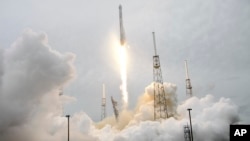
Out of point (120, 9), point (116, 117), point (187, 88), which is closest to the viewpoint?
point (120, 9)

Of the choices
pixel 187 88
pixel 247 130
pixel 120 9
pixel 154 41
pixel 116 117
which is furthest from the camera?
pixel 116 117

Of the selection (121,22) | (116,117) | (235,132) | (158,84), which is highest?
(121,22)

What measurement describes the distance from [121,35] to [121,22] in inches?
134

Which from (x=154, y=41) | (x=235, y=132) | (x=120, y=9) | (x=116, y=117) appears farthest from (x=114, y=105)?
(x=235, y=132)

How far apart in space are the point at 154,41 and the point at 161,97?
16313mm

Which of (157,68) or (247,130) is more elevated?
(157,68)

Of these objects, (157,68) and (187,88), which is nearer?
(157,68)

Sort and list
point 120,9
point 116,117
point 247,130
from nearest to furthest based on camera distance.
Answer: point 247,130 → point 120,9 → point 116,117

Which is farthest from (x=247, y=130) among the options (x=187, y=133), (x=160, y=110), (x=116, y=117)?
(x=116, y=117)

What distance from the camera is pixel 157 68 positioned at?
9806 cm

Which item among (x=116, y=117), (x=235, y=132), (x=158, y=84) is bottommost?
(x=235, y=132)

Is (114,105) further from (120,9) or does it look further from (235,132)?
(235,132)

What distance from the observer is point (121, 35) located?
309 feet

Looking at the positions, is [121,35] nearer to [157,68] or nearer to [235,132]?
[157,68]
